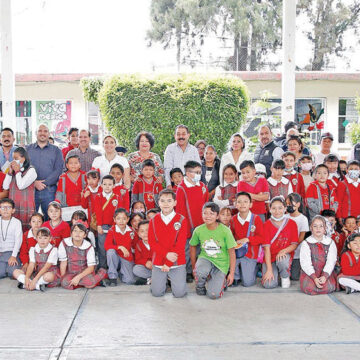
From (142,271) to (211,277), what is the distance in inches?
28.7

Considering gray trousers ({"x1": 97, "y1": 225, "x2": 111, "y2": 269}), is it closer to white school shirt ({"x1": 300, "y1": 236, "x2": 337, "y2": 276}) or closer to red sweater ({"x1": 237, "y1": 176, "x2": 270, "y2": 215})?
red sweater ({"x1": 237, "y1": 176, "x2": 270, "y2": 215})

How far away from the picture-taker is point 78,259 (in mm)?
5055

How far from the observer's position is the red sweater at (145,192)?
19.3 feet

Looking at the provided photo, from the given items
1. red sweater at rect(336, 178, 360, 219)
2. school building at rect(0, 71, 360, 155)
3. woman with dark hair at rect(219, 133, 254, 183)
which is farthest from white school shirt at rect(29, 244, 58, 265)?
school building at rect(0, 71, 360, 155)

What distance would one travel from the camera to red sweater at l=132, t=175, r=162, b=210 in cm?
588

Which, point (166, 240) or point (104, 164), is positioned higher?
point (104, 164)

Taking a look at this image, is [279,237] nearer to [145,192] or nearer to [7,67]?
[145,192]

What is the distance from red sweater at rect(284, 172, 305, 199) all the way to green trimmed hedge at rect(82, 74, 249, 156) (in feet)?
7.72

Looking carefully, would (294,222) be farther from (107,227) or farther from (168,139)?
(168,139)

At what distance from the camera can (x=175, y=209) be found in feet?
18.0

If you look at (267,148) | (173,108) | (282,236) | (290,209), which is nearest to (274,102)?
(173,108)

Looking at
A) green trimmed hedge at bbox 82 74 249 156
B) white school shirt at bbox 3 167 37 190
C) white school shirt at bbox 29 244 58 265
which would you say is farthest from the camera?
green trimmed hedge at bbox 82 74 249 156

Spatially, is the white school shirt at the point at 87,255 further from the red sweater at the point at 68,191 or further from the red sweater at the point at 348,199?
the red sweater at the point at 348,199

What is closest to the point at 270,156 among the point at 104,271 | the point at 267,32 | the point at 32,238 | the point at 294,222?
the point at 294,222
